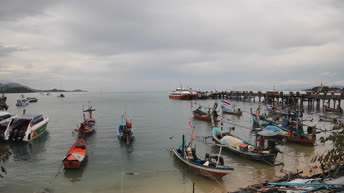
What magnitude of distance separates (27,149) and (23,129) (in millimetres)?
4738

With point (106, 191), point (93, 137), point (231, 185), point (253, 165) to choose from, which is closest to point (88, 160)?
point (106, 191)

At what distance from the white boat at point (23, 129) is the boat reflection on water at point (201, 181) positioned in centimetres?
2012

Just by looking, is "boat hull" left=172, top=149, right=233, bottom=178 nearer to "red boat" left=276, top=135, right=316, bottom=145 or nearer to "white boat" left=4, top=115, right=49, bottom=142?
"red boat" left=276, top=135, right=316, bottom=145

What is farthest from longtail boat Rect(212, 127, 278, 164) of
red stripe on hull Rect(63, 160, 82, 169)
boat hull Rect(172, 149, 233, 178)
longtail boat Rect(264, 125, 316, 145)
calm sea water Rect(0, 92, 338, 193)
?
red stripe on hull Rect(63, 160, 82, 169)

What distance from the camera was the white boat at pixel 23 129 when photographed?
2480 cm

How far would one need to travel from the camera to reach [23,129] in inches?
1045

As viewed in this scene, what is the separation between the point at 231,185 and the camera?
14.7m

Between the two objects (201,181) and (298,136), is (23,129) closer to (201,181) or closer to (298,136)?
(201,181)

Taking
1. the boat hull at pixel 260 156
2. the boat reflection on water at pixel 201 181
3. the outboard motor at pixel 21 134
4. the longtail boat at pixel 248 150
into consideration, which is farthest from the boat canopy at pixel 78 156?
the boat hull at pixel 260 156

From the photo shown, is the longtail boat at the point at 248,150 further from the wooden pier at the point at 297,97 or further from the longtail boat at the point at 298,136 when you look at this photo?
the wooden pier at the point at 297,97

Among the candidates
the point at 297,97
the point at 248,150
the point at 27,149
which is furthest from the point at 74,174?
the point at 297,97

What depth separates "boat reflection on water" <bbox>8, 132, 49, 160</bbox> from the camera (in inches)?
827

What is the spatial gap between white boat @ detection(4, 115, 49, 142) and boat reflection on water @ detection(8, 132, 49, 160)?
2.16 feet

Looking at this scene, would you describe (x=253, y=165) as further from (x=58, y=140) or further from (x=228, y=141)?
(x=58, y=140)
